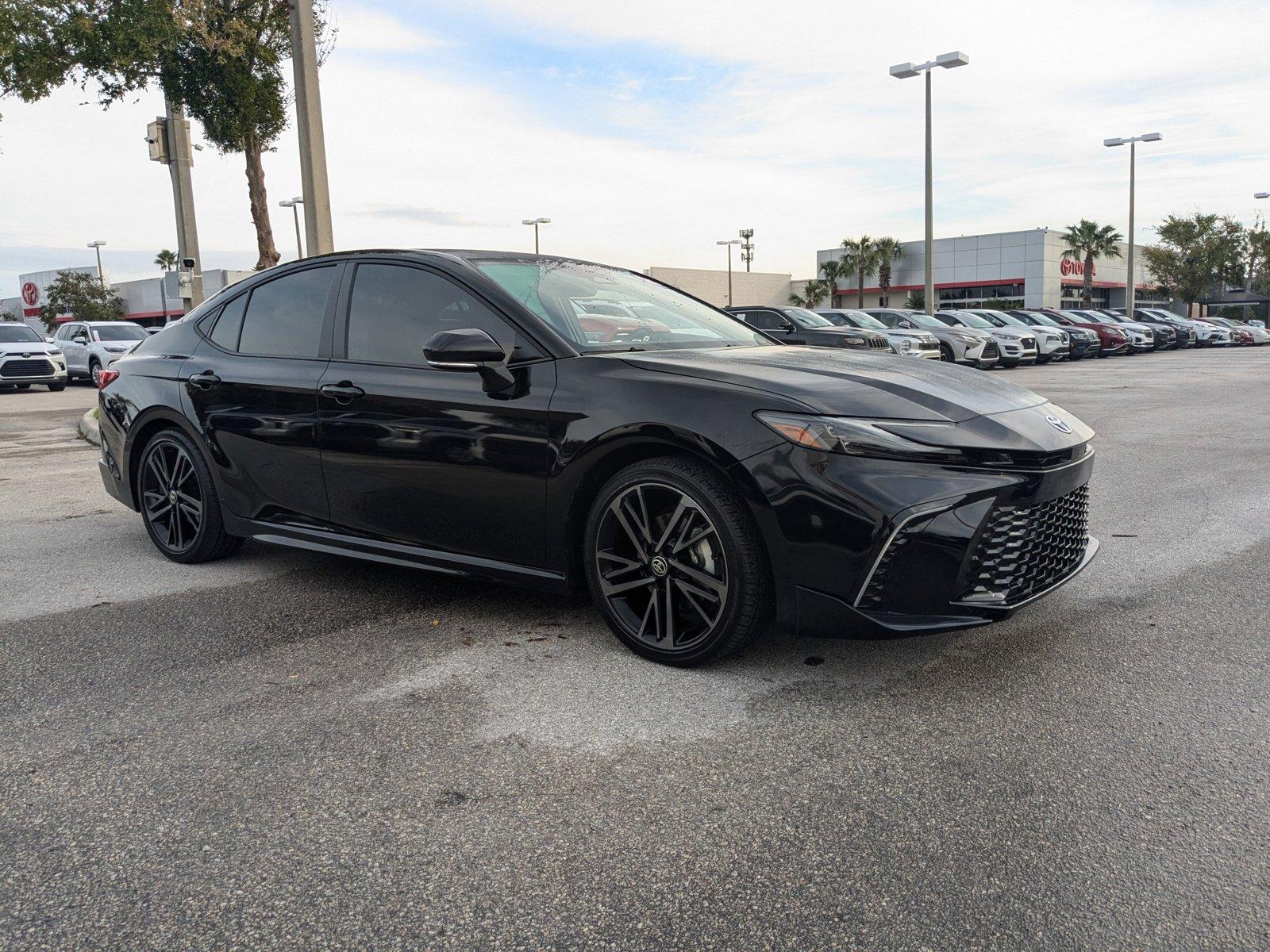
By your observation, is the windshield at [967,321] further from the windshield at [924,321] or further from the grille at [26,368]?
the grille at [26,368]

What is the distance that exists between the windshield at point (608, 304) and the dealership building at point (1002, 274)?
182 ft

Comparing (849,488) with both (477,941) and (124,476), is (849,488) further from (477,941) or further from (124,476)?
(124,476)

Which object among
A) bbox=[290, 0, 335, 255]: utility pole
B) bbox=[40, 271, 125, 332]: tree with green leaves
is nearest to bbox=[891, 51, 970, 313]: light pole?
bbox=[290, 0, 335, 255]: utility pole

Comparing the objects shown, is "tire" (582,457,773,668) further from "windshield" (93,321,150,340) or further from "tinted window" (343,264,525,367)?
"windshield" (93,321,150,340)

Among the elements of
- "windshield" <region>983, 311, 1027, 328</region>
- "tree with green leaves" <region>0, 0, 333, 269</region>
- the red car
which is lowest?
the red car

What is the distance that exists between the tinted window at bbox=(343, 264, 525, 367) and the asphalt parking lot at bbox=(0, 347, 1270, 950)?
1.11 m

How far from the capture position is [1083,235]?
61.7m

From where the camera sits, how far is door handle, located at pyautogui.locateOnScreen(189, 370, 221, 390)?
16.1 feet

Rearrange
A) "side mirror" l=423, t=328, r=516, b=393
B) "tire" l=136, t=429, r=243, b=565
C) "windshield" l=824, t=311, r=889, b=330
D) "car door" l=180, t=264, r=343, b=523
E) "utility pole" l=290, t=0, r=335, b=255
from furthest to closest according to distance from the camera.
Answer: "windshield" l=824, t=311, r=889, b=330 → "utility pole" l=290, t=0, r=335, b=255 → "tire" l=136, t=429, r=243, b=565 → "car door" l=180, t=264, r=343, b=523 → "side mirror" l=423, t=328, r=516, b=393

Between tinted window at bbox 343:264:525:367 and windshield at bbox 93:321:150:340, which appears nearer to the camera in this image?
tinted window at bbox 343:264:525:367

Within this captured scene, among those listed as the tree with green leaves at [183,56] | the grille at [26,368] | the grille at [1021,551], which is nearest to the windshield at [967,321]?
the tree with green leaves at [183,56]

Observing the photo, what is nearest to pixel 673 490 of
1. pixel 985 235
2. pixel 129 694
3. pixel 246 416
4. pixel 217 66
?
Answer: pixel 129 694

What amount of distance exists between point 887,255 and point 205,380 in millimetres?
65918

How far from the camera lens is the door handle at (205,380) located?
491 centimetres
